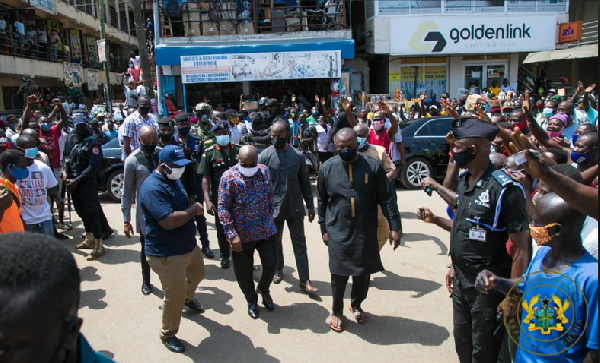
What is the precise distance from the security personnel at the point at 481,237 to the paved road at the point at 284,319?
0.92 metres

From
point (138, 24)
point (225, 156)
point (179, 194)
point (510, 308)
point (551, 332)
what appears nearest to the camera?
point (551, 332)

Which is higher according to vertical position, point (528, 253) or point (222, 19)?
point (222, 19)

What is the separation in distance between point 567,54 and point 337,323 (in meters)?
19.7

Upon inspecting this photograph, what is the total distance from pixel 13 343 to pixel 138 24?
46.6ft

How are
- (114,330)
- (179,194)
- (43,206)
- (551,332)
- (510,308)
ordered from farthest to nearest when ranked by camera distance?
(43,206) → (114,330) → (179,194) → (510,308) → (551,332)

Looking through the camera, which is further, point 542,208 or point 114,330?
point 114,330

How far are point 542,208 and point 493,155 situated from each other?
2.15m

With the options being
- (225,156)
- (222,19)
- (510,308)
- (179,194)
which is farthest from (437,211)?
(222,19)

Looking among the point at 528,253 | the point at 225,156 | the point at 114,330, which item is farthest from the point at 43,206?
the point at 528,253

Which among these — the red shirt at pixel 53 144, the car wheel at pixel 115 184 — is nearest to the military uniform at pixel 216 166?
the red shirt at pixel 53 144

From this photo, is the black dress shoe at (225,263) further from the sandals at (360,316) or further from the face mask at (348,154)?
the face mask at (348,154)

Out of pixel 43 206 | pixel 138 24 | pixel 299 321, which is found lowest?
pixel 299 321

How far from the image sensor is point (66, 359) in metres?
1.38

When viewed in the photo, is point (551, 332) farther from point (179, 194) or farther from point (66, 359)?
point (179, 194)
